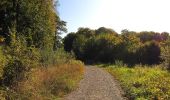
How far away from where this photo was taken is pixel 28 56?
19188 mm

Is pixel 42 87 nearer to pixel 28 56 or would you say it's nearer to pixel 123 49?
pixel 28 56

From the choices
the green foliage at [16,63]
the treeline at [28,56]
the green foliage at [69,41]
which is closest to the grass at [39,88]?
the treeline at [28,56]

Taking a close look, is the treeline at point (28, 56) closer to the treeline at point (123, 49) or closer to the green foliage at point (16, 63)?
the green foliage at point (16, 63)

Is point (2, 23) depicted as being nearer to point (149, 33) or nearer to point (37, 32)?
point (37, 32)

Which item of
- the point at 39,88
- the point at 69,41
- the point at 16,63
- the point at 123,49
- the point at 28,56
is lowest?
the point at 39,88

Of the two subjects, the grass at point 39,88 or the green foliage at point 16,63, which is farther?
the green foliage at point 16,63

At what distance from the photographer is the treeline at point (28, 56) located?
18.1m

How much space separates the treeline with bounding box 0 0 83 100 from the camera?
59.3 feet

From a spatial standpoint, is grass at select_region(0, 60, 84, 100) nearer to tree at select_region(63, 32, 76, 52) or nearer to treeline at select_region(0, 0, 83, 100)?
treeline at select_region(0, 0, 83, 100)

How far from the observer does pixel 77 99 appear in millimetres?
20750

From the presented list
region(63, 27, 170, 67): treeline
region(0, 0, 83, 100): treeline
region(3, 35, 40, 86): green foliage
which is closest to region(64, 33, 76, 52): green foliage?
region(63, 27, 170, 67): treeline

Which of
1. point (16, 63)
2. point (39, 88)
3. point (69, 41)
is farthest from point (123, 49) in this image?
point (16, 63)

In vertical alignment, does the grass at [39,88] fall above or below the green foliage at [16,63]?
below

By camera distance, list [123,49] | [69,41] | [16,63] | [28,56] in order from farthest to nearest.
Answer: [69,41]
[123,49]
[28,56]
[16,63]
